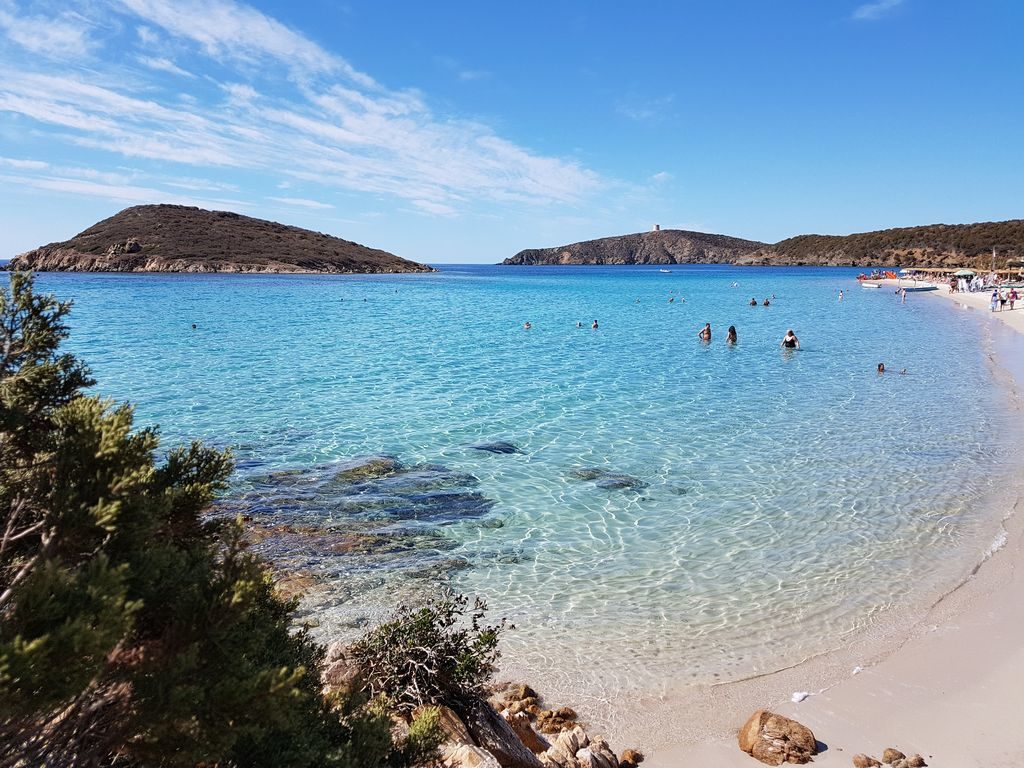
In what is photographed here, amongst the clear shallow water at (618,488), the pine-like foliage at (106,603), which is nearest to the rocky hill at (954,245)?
the clear shallow water at (618,488)

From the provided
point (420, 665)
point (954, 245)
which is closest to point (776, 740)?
point (420, 665)

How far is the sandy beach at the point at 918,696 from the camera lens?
6.14 meters

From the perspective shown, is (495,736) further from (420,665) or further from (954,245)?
(954,245)

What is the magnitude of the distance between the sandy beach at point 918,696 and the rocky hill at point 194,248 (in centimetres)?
14315

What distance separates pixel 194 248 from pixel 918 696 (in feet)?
540

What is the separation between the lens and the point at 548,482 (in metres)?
14.0

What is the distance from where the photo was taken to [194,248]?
14838 cm

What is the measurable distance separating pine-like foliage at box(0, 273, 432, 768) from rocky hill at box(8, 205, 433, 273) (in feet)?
468

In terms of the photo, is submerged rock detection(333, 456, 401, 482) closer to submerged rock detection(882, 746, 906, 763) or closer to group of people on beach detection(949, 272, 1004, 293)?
submerged rock detection(882, 746, 906, 763)

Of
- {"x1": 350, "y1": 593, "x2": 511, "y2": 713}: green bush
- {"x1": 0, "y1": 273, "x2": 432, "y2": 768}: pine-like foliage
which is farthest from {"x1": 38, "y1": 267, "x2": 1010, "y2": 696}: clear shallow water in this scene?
{"x1": 0, "y1": 273, "x2": 432, "y2": 768}: pine-like foliage

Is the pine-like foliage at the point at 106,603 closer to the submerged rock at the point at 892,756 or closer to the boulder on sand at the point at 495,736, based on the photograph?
the boulder on sand at the point at 495,736

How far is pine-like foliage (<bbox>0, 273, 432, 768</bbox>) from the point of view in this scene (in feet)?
8.17

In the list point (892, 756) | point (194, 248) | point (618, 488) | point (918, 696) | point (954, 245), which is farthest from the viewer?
point (954, 245)

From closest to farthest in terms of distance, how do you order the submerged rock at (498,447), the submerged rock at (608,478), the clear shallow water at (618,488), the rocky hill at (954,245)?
the clear shallow water at (618,488), the submerged rock at (608,478), the submerged rock at (498,447), the rocky hill at (954,245)
